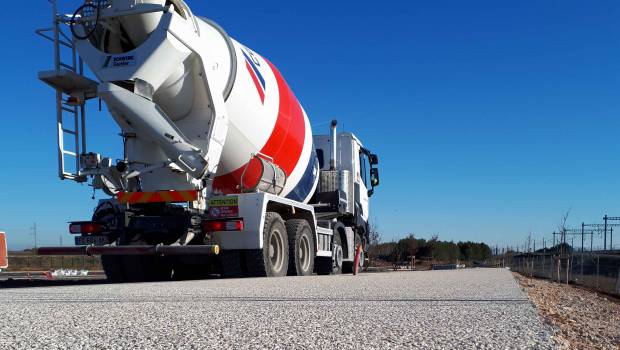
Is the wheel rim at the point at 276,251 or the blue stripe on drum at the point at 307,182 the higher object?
the blue stripe on drum at the point at 307,182

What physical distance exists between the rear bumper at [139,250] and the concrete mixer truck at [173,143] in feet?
0.05

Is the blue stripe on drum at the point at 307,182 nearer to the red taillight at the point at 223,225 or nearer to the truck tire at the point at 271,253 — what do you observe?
the truck tire at the point at 271,253

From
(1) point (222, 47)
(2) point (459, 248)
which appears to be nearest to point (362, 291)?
(1) point (222, 47)

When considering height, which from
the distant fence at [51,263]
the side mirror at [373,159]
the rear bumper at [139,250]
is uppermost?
the side mirror at [373,159]

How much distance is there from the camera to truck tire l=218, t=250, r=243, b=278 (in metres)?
9.65

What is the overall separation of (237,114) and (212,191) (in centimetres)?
134

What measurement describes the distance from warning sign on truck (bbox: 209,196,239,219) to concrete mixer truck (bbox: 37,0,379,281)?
0.05 feet

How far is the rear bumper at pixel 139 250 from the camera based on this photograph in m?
8.63

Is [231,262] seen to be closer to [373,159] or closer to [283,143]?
[283,143]

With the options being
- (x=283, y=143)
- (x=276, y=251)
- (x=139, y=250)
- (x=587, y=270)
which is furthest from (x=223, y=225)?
(x=587, y=270)

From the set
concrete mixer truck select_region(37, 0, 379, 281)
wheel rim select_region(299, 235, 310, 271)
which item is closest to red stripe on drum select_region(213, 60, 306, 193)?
concrete mixer truck select_region(37, 0, 379, 281)

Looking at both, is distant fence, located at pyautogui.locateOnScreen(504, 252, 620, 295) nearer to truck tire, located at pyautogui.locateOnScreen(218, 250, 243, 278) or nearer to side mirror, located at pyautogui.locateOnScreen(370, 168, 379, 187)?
side mirror, located at pyautogui.locateOnScreen(370, 168, 379, 187)

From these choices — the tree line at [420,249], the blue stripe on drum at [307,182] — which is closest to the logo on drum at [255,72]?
the blue stripe on drum at [307,182]

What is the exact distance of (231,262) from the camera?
9688 millimetres
